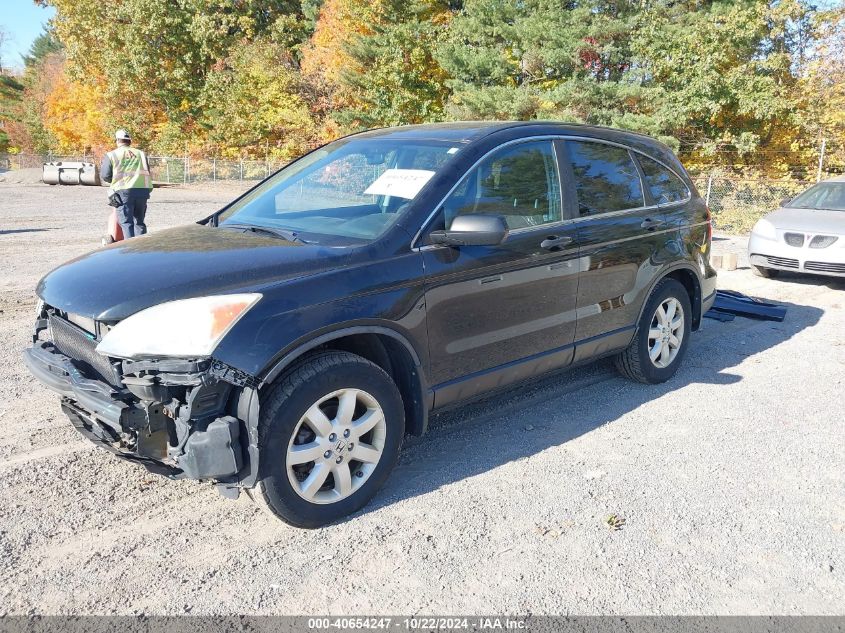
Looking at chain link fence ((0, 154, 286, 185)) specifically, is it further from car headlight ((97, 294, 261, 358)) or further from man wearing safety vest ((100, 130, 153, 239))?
car headlight ((97, 294, 261, 358))

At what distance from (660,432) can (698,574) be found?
1.57m

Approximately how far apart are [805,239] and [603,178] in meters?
6.02

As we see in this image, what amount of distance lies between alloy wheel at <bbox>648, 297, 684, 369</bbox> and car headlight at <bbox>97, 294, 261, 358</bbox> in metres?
3.42

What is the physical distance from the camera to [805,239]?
30.7 feet

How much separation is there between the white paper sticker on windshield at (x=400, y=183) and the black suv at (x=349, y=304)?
1 cm

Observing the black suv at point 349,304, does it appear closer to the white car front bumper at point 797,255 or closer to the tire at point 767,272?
the white car front bumper at point 797,255

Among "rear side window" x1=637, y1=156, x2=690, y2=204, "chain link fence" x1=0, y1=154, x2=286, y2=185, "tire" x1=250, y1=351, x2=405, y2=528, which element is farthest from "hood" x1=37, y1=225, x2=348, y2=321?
"chain link fence" x1=0, y1=154, x2=286, y2=185

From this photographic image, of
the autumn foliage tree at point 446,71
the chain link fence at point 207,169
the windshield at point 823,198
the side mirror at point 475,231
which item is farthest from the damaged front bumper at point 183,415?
the chain link fence at point 207,169

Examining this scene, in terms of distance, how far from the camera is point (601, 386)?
536cm

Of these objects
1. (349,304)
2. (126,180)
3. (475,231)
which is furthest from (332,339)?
(126,180)

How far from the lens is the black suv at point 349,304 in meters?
2.91

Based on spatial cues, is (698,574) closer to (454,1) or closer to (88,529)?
(88,529)

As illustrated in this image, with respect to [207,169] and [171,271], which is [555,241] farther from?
[207,169]

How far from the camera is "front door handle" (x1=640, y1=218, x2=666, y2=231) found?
4984 millimetres
